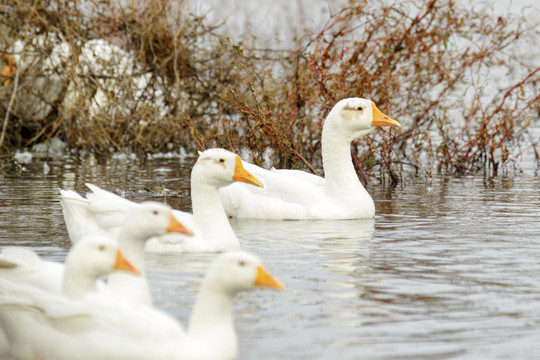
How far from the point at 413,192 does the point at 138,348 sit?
880 centimetres

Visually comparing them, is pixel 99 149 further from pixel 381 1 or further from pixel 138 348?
Result: pixel 138 348

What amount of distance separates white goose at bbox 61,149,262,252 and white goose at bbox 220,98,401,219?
6.92ft

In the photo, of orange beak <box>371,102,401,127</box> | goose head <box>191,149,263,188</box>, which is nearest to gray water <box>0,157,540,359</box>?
goose head <box>191,149,263,188</box>

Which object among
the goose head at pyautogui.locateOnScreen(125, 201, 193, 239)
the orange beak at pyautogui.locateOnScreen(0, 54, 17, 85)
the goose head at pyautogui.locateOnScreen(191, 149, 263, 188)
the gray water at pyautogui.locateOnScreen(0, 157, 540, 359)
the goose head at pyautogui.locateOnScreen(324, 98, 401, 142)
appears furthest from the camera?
the orange beak at pyautogui.locateOnScreen(0, 54, 17, 85)

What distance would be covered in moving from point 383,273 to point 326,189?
357cm

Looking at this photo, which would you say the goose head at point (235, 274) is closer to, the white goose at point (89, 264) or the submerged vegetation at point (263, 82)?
the white goose at point (89, 264)

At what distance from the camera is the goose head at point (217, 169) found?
27.5ft

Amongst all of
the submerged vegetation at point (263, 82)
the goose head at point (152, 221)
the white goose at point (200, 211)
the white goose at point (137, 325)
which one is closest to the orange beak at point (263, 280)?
the white goose at point (137, 325)

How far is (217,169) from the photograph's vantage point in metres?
8.38

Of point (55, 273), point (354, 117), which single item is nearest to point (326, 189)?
point (354, 117)

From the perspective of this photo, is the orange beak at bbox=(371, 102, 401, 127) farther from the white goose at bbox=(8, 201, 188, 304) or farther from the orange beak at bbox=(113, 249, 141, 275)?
the orange beak at bbox=(113, 249, 141, 275)

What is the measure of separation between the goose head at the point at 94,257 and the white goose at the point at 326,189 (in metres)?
5.66

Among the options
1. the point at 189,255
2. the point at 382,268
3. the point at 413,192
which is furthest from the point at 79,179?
the point at 382,268

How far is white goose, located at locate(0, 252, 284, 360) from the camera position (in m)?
4.57
